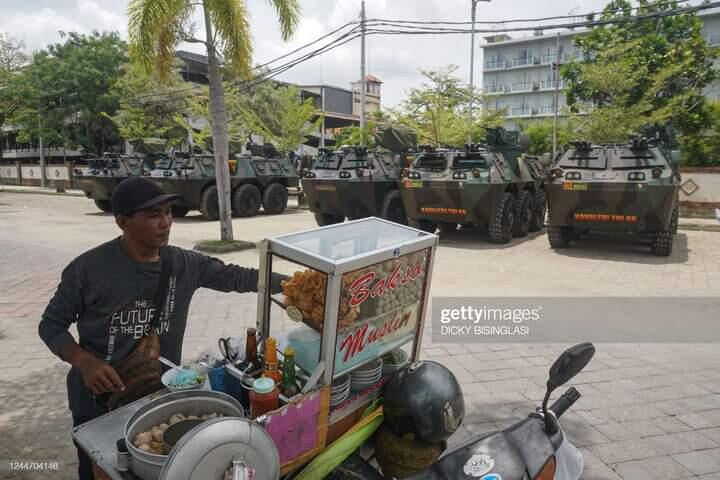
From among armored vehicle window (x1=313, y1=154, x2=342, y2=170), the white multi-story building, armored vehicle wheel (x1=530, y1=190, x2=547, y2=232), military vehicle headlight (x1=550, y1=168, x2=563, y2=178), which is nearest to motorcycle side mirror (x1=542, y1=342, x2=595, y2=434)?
military vehicle headlight (x1=550, y1=168, x2=563, y2=178)

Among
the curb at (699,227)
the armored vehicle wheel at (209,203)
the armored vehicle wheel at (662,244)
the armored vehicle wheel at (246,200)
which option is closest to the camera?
the armored vehicle wheel at (662,244)

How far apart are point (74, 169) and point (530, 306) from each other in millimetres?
28749

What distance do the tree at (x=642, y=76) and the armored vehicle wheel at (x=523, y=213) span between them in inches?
327

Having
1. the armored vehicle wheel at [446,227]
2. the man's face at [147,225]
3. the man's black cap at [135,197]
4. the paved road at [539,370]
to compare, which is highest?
the man's black cap at [135,197]

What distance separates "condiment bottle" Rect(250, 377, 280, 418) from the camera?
69.7 inches

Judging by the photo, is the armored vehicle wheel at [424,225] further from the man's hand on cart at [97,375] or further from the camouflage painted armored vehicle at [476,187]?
the man's hand on cart at [97,375]

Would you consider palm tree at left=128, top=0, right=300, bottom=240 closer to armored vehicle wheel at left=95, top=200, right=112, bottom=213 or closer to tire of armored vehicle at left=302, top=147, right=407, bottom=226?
tire of armored vehicle at left=302, top=147, right=407, bottom=226

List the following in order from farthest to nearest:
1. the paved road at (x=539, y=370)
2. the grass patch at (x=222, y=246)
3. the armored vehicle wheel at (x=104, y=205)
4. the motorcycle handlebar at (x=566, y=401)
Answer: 1. the armored vehicle wheel at (x=104, y=205)
2. the grass patch at (x=222, y=246)
3. the paved road at (x=539, y=370)
4. the motorcycle handlebar at (x=566, y=401)

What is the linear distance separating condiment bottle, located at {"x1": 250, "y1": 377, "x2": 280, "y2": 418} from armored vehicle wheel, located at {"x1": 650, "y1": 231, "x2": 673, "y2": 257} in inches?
348

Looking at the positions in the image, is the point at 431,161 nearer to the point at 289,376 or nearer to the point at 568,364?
the point at 289,376

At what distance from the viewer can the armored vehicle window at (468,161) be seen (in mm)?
10297

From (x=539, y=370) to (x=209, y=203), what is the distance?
478 inches

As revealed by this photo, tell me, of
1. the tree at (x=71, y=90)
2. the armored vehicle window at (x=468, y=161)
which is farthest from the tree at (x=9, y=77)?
the armored vehicle window at (x=468, y=161)

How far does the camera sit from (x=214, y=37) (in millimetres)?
9641
